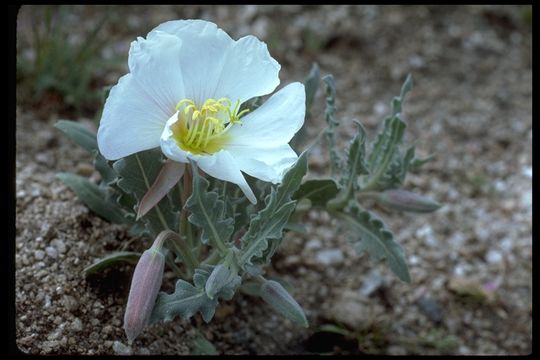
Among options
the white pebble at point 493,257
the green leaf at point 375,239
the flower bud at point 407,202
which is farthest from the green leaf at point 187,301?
the white pebble at point 493,257

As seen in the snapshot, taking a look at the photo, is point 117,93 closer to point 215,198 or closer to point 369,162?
point 215,198

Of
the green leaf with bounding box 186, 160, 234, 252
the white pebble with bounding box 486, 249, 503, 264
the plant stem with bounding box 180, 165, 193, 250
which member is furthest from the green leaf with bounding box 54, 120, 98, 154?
the white pebble with bounding box 486, 249, 503, 264

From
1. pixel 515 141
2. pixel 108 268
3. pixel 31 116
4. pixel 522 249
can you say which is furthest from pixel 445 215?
pixel 31 116

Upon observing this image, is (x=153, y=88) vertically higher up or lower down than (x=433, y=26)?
higher up

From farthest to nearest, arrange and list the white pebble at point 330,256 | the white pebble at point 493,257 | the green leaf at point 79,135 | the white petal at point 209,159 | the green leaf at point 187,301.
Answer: the white pebble at point 493,257, the white pebble at point 330,256, the green leaf at point 79,135, the green leaf at point 187,301, the white petal at point 209,159

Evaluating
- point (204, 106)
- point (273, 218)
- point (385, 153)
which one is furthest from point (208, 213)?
point (385, 153)

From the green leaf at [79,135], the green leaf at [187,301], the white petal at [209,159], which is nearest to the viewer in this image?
the white petal at [209,159]

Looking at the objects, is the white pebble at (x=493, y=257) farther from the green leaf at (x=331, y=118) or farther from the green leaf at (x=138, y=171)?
the green leaf at (x=138, y=171)
